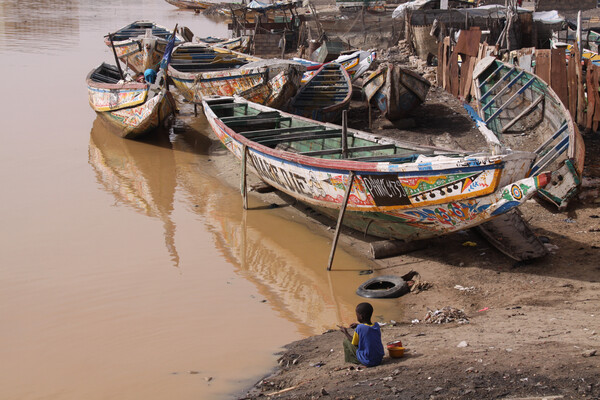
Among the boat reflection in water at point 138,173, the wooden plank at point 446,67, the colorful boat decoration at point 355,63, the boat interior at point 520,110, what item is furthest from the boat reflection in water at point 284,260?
the wooden plank at point 446,67

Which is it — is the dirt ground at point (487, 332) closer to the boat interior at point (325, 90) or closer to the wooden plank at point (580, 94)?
the wooden plank at point (580, 94)

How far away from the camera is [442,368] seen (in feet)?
15.2

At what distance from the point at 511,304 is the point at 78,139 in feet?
37.2

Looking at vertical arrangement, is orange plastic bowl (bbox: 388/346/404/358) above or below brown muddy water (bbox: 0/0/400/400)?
above

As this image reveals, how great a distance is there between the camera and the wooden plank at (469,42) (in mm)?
14180

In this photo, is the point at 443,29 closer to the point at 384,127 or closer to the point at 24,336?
the point at 384,127

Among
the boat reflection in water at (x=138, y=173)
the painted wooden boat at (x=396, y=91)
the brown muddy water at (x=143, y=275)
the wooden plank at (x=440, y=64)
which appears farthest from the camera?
the wooden plank at (x=440, y=64)

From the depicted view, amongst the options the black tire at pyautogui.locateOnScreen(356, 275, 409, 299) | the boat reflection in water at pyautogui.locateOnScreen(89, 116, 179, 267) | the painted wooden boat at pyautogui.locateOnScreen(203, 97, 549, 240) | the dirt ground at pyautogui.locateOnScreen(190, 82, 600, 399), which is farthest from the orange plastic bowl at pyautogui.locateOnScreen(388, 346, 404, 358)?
the boat reflection in water at pyautogui.locateOnScreen(89, 116, 179, 267)

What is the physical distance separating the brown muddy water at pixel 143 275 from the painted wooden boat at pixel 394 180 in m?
0.76

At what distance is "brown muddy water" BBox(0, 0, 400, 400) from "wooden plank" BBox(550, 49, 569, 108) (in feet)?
18.2

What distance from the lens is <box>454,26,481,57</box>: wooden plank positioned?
1418 cm

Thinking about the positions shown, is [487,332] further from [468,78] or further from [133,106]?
[133,106]

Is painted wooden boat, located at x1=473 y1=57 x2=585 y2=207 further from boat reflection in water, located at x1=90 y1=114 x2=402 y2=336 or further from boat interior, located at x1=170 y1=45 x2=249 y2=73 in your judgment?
boat interior, located at x1=170 y1=45 x2=249 y2=73

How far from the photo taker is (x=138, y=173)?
12.6 meters
